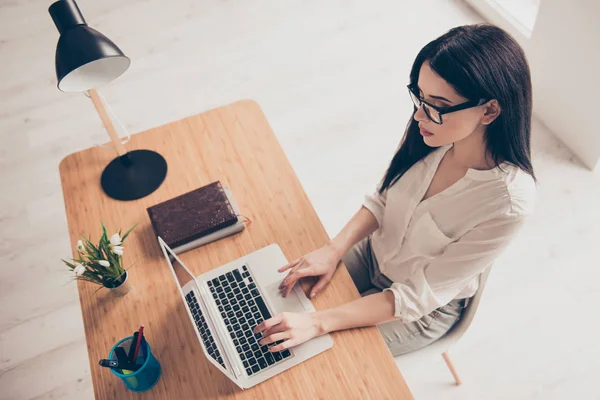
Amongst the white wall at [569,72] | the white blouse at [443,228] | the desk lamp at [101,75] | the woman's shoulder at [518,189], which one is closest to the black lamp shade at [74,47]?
the desk lamp at [101,75]

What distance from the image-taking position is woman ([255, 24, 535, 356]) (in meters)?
1.15

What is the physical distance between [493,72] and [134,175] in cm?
106

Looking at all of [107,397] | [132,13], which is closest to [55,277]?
[107,397]

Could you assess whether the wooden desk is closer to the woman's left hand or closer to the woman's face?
the woman's left hand

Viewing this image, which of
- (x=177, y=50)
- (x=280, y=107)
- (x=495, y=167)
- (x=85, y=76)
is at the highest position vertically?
(x=85, y=76)

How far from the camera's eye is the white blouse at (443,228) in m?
1.26

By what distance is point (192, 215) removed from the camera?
1473 millimetres

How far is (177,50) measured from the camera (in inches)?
126

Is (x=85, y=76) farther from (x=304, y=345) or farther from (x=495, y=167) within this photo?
(x=495, y=167)

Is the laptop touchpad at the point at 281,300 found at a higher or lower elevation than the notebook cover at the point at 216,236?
lower

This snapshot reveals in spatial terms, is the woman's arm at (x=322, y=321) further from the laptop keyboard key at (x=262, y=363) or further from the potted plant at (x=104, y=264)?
the potted plant at (x=104, y=264)

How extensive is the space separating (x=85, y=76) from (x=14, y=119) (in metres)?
1.87

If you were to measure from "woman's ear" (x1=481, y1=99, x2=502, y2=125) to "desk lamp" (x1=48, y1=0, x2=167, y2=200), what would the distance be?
88 centimetres

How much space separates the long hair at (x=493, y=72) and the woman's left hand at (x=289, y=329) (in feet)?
2.02
